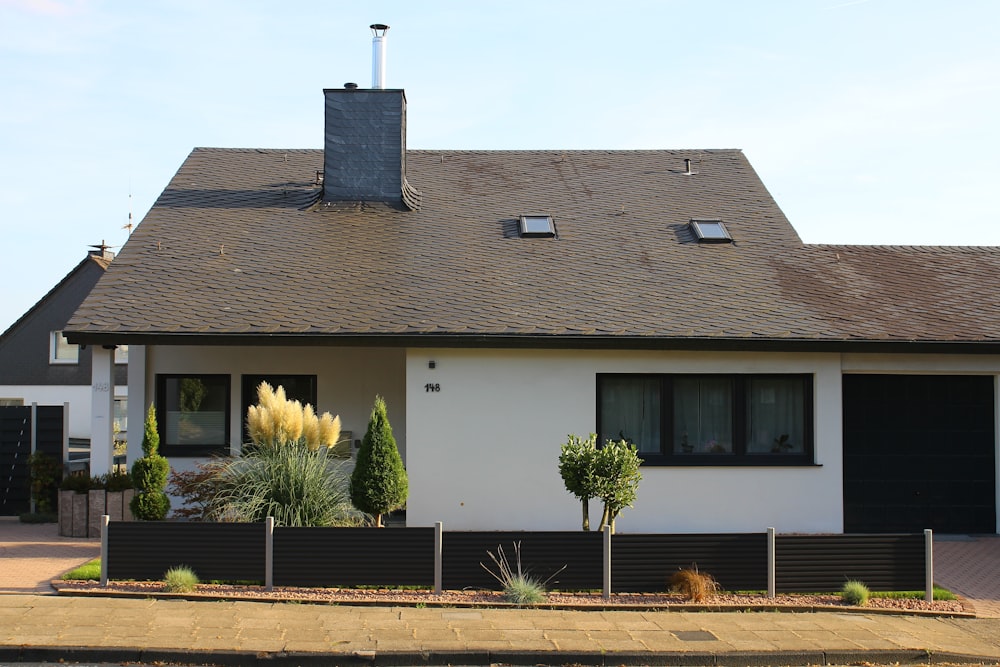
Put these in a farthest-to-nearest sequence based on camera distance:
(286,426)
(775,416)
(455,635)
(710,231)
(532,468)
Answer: (710,231) → (775,416) → (532,468) → (286,426) → (455,635)

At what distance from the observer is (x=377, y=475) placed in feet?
36.2

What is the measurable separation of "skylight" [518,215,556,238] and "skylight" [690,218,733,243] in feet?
7.62

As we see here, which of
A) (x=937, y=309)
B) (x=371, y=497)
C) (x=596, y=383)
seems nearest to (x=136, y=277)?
(x=371, y=497)

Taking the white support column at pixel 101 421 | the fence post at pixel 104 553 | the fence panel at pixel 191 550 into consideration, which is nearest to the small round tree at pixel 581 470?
the fence panel at pixel 191 550

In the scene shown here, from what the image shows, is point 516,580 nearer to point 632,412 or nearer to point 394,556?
point 394,556

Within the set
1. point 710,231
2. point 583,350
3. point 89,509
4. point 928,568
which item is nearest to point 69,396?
point 89,509

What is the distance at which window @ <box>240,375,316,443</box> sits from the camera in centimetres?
1448

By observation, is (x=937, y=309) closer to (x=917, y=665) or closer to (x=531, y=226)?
(x=531, y=226)

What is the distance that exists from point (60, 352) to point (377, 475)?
26.6m

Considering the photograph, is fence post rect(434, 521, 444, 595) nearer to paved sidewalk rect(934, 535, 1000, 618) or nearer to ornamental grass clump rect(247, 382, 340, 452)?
ornamental grass clump rect(247, 382, 340, 452)

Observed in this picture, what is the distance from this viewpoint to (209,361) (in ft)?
47.4

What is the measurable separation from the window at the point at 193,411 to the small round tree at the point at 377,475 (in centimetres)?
401

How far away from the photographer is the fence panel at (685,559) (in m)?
10.0

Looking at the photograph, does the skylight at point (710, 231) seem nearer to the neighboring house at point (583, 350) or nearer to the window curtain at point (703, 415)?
the neighboring house at point (583, 350)
